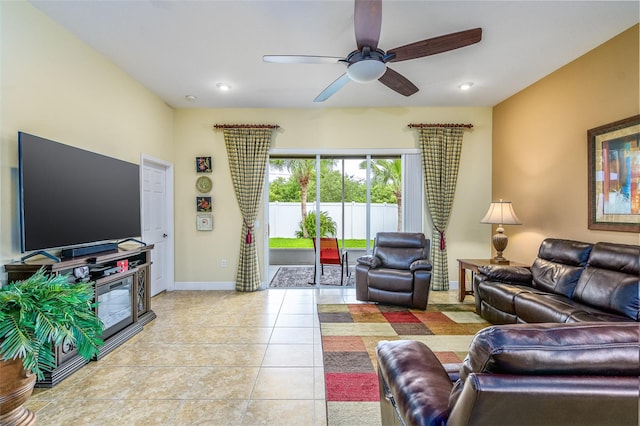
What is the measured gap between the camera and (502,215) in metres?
3.93

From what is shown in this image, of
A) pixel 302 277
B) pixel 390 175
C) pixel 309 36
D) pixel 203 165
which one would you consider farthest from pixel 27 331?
pixel 390 175

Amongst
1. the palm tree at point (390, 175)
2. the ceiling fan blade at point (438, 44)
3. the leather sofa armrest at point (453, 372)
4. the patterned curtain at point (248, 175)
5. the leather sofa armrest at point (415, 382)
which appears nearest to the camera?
the leather sofa armrest at point (415, 382)

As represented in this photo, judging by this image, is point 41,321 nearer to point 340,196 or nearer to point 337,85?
point 337,85

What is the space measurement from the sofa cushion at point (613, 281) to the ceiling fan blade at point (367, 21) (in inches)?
102

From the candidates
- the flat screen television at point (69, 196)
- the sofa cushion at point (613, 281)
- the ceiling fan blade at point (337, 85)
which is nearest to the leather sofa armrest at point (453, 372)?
the sofa cushion at point (613, 281)

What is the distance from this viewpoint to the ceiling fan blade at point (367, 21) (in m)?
2.01

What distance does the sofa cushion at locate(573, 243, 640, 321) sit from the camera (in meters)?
2.30

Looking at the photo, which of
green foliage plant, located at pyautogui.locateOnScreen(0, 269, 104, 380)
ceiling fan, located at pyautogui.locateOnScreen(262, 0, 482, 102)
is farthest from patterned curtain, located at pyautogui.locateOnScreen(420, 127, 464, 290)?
green foliage plant, located at pyautogui.locateOnScreen(0, 269, 104, 380)

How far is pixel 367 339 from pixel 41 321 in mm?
2431

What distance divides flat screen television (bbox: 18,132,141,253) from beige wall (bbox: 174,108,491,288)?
64.1 inches

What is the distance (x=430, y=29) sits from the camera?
2803 millimetres

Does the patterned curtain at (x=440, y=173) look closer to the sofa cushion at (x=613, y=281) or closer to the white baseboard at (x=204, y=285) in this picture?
the sofa cushion at (x=613, y=281)

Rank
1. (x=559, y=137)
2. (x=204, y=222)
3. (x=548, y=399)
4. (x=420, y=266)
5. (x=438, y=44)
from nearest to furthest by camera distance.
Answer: (x=548, y=399), (x=438, y=44), (x=559, y=137), (x=420, y=266), (x=204, y=222)

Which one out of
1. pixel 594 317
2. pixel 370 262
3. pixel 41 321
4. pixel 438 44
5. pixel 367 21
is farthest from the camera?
pixel 370 262
